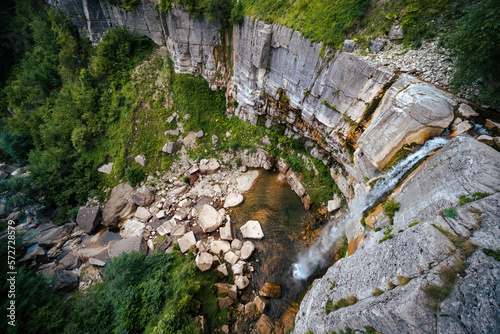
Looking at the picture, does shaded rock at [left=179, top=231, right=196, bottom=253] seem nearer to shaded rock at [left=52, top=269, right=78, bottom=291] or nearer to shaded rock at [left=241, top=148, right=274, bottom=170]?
shaded rock at [left=52, top=269, right=78, bottom=291]

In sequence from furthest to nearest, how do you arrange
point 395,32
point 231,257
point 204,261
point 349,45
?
point 231,257 < point 204,261 < point 349,45 < point 395,32

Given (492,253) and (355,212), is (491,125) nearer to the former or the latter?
(492,253)

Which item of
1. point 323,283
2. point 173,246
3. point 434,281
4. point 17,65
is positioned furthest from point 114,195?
point 17,65

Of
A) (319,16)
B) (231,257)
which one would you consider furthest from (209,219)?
(319,16)

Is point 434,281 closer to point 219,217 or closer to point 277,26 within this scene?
point 219,217

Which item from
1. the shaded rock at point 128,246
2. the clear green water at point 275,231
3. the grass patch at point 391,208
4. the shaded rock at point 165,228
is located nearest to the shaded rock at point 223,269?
the clear green water at point 275,231

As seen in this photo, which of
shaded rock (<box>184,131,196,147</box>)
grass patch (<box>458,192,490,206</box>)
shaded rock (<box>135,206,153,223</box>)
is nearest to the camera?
grass patch (<box>458,192,490,206</box>)

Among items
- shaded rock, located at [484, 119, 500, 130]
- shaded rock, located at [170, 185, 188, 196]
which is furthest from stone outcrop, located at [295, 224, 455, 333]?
shaded rock, located at [170, 185, 188, 196]
